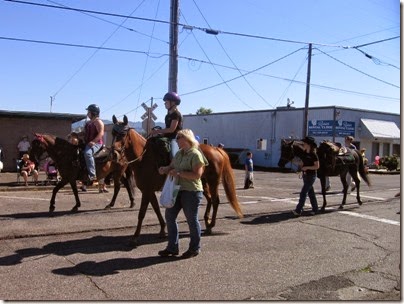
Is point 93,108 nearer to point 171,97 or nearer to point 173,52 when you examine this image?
point 171,97

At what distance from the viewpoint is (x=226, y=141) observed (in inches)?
1871

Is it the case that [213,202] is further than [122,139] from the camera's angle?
Yes

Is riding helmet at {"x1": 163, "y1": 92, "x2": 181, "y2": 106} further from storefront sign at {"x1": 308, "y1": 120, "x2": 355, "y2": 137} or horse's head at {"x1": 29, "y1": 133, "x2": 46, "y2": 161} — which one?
storefront sign at {"x1": 308, "y1": 120, "x2": 355, "y2": 137}

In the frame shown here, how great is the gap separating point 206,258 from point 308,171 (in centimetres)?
530

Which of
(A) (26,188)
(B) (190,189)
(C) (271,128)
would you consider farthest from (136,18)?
(C) (271,128)

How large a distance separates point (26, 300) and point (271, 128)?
3841 centimetres

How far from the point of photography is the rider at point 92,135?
34.5 ft

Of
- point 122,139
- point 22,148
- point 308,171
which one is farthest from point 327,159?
point 22,148

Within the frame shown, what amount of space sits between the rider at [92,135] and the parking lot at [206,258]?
113cm

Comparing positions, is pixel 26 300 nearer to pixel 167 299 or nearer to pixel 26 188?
pixel 167 299

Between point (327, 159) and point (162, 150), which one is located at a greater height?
point (162, 150)

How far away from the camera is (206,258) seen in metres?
6.86

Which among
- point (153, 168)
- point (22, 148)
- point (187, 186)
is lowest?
point (187, 186)

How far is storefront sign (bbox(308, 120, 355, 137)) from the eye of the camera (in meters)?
36.9
